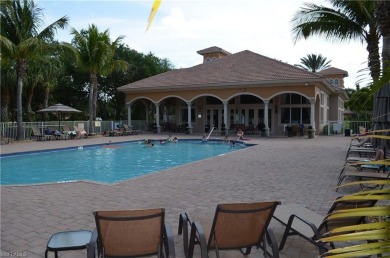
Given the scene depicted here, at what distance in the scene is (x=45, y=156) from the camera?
15438 millimetres

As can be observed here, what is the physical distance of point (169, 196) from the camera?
6.57 m

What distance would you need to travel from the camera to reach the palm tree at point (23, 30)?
18225 mm

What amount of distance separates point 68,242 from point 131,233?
717 millimetres


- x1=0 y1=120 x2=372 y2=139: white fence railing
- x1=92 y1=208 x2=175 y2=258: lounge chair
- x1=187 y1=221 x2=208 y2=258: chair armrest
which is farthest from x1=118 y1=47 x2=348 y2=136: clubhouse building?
x1=92 y1=208 x2=175 y2=258: lounge chair

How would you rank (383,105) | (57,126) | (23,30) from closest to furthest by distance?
1. (383,105)
2. (23,30)
3. (57,126)

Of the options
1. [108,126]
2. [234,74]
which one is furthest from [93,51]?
[234,74]

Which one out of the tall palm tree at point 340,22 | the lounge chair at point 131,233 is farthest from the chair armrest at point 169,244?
the tall palm tree at point 340,22

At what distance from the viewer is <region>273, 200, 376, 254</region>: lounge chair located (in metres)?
3.33

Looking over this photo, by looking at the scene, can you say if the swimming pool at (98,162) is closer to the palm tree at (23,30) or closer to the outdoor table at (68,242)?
the palm tree at (23,30)

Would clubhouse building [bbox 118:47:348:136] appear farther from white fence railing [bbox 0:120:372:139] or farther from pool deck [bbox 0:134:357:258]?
pool deck [bbox 0:134:357:258]

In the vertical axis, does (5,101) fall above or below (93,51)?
below

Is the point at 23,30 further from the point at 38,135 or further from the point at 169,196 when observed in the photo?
the point at 169,196

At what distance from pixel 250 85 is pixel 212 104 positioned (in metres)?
5.45

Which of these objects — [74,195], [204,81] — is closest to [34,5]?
[204,81]
